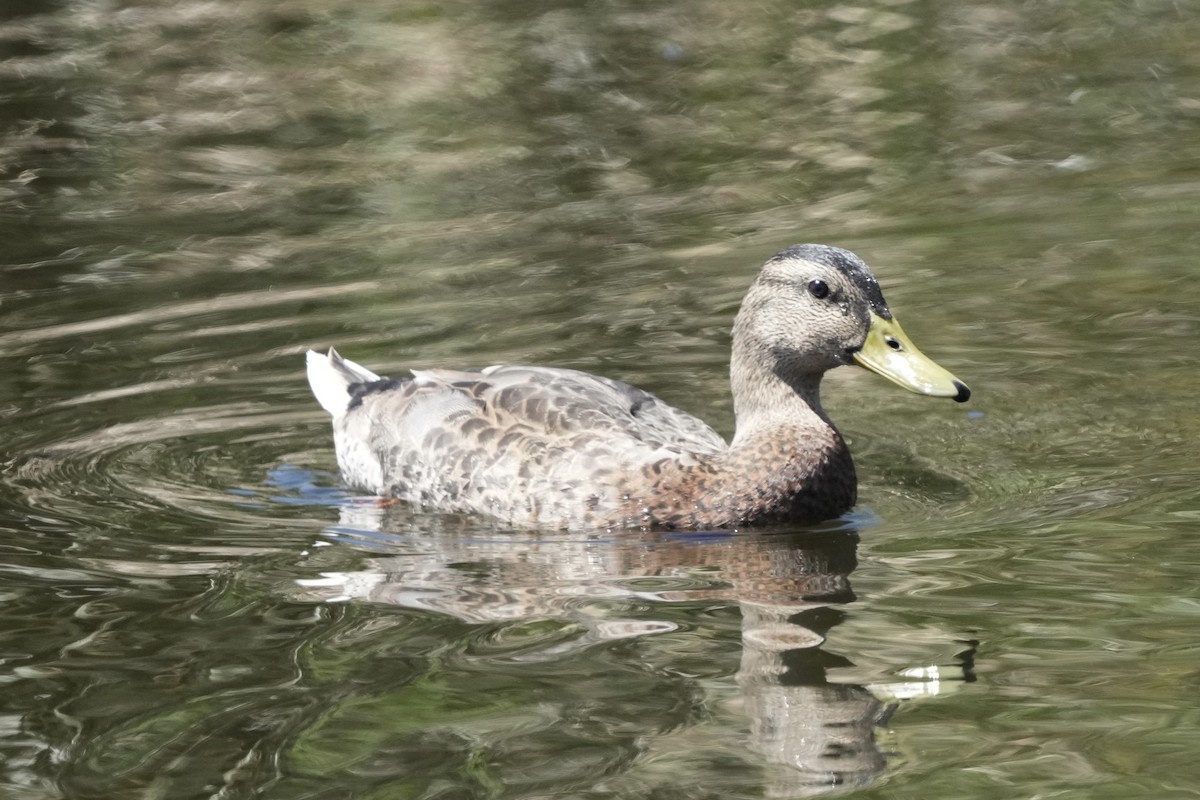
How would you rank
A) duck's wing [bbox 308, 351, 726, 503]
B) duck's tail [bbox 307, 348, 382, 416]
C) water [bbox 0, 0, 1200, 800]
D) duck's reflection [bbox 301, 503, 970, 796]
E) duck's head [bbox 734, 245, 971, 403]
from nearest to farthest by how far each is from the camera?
duck's reflection [bbox 301, 503, 970, 796]
water [bbox 0, 0, 1200, 800]
duck's head [bbox 734, 245, 971, 403]
duck's wing [bbox 308, 351, 726, 503]
duck's tail [bbox 307, 348, 382, 416]

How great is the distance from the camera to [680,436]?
29.7 ft

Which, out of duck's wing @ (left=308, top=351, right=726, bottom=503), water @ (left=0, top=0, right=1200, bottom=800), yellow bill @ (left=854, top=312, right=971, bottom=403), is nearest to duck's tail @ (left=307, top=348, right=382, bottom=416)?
duck's wing @ (left=308, top=351, right=726, bottom=503)

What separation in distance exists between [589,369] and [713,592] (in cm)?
324

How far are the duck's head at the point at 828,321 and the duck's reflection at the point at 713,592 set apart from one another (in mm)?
733

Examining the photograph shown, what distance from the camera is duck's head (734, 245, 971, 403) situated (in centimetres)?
851

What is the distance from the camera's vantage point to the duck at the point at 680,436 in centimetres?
854

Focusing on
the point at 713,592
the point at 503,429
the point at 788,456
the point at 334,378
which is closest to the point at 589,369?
the point at 334,378

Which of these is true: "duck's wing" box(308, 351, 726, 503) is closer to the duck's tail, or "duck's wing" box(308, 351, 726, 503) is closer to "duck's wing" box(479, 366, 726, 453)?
"duck's wing" box(479, 366, 726, 453)

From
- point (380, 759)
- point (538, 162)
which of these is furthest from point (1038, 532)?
point (538, 162)

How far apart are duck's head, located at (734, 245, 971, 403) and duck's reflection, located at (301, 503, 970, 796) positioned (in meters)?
0.73

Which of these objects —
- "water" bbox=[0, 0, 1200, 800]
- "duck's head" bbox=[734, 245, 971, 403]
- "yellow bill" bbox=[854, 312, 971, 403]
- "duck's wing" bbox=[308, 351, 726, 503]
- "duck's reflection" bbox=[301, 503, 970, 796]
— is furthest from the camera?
"duck's wing" bbox=[308, 351, 726, 503]

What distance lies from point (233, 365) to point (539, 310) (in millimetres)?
1676

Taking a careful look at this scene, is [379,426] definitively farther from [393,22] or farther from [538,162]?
[393,22]

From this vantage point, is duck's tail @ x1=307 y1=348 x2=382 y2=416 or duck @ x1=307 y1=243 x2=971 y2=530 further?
A: duck's tail @ x1=307 y1=348 x2=382 y2=416
